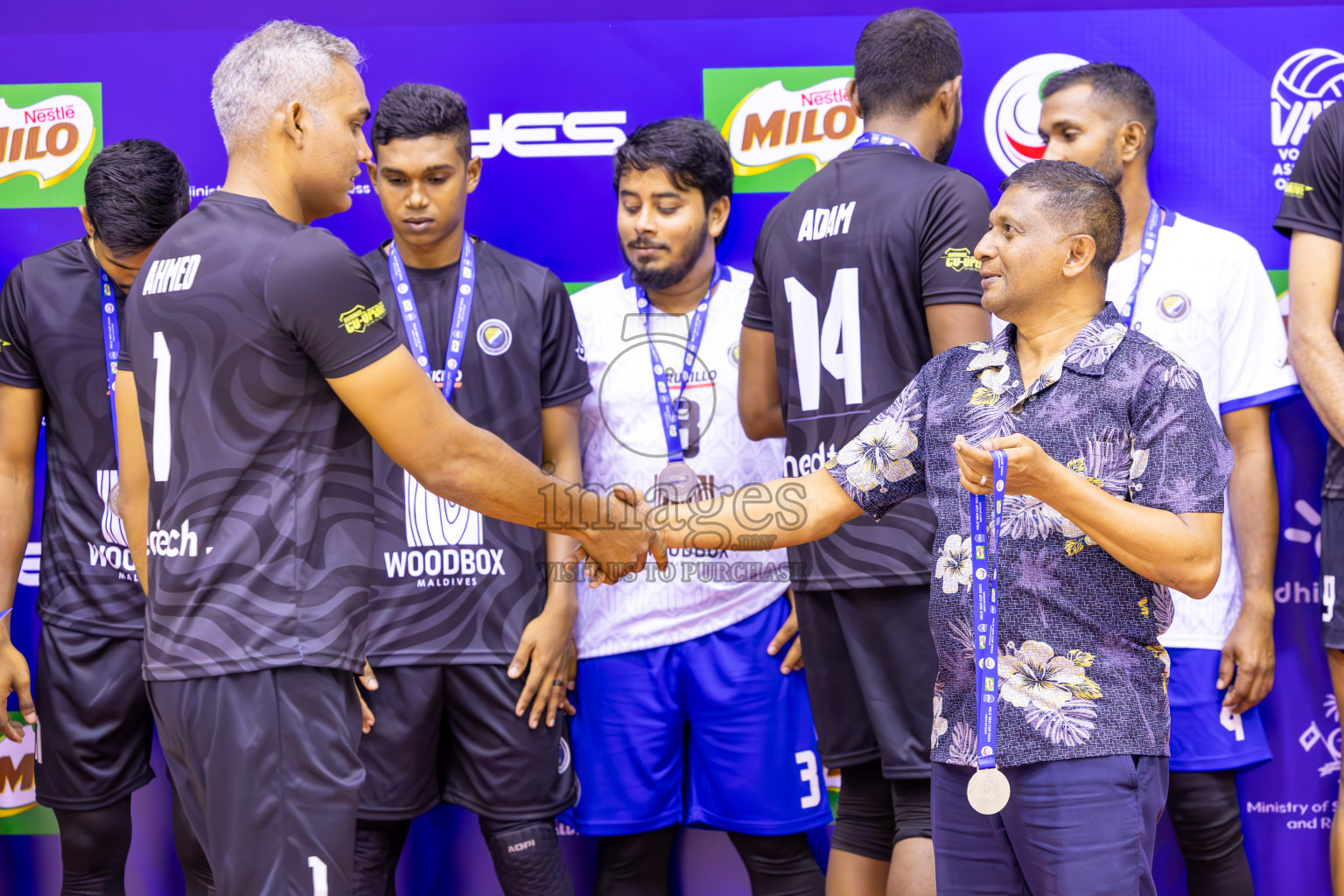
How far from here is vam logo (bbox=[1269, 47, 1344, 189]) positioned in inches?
146

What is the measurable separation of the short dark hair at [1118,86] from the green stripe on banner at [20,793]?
13.2 feet

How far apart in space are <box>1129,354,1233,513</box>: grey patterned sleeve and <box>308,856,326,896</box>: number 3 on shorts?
166 centimetres

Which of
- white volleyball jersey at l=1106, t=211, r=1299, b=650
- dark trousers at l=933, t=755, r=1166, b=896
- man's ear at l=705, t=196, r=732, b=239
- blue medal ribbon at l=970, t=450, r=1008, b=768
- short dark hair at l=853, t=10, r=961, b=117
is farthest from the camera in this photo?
man's ear at l=705, t=196, r=732, b=239

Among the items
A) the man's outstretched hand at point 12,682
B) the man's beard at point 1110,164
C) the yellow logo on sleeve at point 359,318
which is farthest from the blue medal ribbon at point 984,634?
the man's outstretched hand at point 12,682

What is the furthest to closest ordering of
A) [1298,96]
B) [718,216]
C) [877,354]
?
[1298,96]
[718,216]
[877,354]

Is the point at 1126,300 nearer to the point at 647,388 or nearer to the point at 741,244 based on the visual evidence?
the point at 741,244

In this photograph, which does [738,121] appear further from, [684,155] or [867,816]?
[867,816]

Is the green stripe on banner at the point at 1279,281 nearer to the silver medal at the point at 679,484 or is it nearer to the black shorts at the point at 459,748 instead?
the silver medal at the point at 679,484

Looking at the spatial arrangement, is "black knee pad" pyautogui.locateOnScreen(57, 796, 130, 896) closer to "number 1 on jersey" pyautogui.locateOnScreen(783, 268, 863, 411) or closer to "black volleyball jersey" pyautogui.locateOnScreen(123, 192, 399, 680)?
"black volleyball jersey" pyautogui.locateOnScreen(123, 192, 399, 680)

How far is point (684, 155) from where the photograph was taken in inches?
139

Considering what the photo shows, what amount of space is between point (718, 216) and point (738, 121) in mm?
413

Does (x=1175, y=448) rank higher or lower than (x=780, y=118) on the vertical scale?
lower

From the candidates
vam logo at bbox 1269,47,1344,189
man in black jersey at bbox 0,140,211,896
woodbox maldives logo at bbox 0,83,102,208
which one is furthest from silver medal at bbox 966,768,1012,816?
woodbox maldives logo at bbox 0,83,102,208

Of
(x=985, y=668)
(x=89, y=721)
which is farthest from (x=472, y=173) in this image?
(x=985, y=668)
